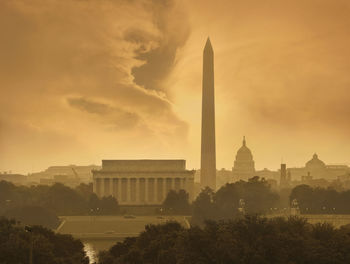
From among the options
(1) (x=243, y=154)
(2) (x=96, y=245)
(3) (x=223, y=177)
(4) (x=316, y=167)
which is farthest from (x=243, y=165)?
(2) (x=96, y=245)

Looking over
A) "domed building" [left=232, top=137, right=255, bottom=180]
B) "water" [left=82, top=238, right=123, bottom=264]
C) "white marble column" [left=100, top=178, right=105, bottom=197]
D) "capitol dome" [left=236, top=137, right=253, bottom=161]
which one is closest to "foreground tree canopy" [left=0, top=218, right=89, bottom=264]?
"water" [left=82, top=238, right=123, bottom=264]

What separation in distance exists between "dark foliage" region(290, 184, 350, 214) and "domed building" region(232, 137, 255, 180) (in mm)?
77526

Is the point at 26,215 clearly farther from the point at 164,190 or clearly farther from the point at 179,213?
the point at 164,190

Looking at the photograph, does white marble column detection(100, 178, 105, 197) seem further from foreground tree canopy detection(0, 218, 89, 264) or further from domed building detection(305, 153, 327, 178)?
domed building detection(305, 153, 327, 178)

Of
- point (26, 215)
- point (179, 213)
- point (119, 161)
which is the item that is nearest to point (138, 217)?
point (179, 213)

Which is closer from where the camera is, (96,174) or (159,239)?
(159,239)

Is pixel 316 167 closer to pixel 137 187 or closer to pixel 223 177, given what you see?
pixel 223 177

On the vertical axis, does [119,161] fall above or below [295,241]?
above

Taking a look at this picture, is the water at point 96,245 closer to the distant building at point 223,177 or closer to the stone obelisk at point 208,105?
the stone obelisk at point 208,105

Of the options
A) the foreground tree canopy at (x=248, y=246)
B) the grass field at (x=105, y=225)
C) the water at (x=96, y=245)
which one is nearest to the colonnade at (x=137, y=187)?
the grass field at (x=105, y=225)

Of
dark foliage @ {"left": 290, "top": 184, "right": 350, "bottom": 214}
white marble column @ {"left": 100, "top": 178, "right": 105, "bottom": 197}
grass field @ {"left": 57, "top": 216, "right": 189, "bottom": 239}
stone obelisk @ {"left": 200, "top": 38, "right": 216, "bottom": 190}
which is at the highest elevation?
stone obelisk @ {"left": 200, "top": 38, "right": 216, "bottom": 190}

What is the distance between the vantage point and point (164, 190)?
110062 mm

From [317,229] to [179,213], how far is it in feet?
144

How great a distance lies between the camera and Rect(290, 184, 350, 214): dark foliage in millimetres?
88750
